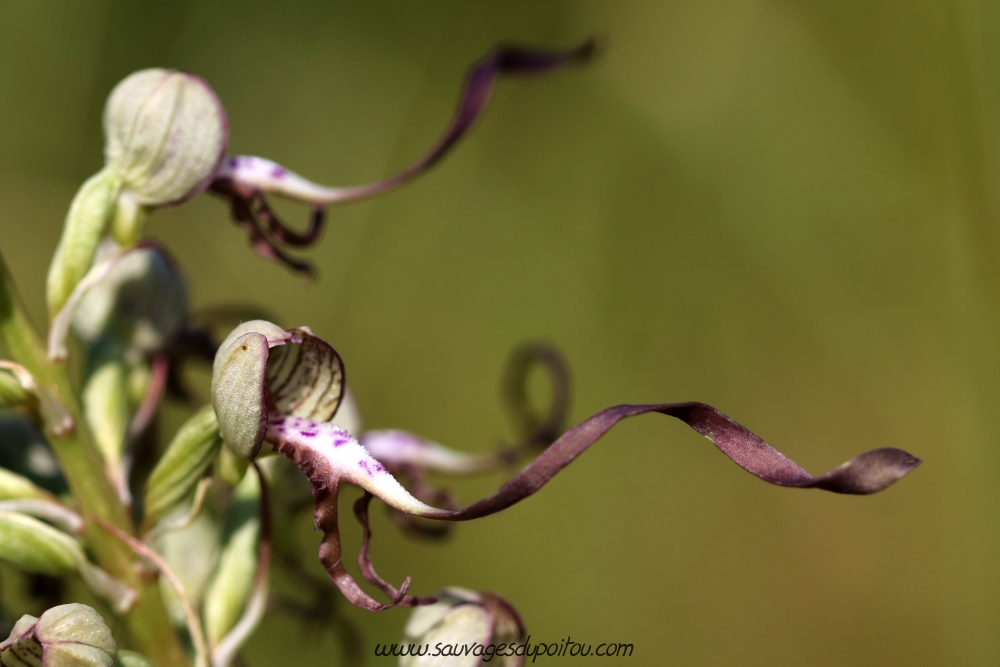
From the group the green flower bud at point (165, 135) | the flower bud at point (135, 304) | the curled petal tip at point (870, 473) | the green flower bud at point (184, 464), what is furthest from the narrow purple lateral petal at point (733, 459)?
the flower bud at point (135, 304)

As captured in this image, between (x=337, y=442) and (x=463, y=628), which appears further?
(x=463, y=628)

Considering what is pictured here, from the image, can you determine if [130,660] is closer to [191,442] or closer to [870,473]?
[191,442]

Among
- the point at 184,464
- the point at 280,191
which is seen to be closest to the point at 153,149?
the point at 280,191

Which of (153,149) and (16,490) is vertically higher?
(153,149)

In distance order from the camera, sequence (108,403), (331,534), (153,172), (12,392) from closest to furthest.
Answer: (331,534), (12,392), (153,172), (108,403)

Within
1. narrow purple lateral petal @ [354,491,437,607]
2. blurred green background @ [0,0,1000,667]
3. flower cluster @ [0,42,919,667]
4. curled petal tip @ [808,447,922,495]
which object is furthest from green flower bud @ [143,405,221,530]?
blurred green background @ [0,0,1000,667]

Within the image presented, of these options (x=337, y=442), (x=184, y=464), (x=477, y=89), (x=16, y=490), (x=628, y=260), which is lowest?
(x=16, y=490)

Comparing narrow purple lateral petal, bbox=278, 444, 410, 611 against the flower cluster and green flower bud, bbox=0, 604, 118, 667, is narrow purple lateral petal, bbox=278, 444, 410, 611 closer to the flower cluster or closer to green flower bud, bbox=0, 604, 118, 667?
the flower cluster
